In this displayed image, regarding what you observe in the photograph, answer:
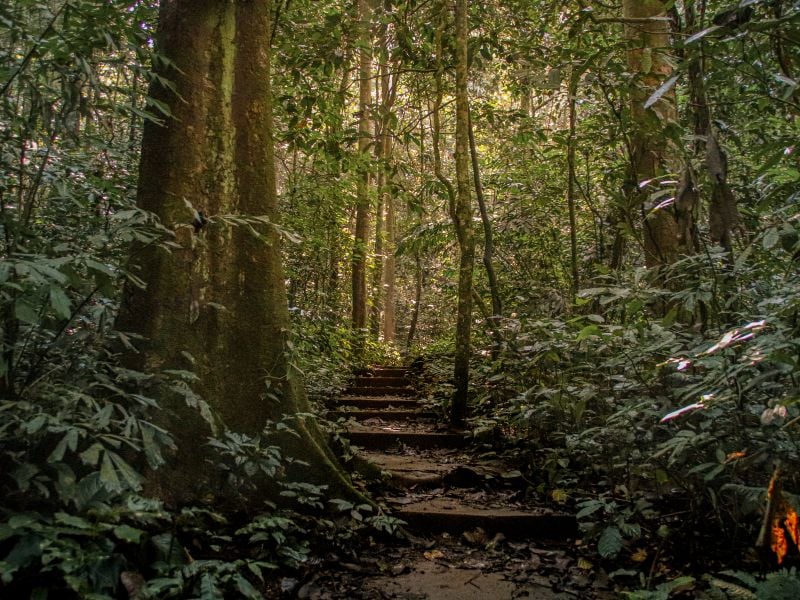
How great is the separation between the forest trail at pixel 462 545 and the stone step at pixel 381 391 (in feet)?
11.4

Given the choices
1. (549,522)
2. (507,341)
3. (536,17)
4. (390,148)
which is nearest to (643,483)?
(549,522)

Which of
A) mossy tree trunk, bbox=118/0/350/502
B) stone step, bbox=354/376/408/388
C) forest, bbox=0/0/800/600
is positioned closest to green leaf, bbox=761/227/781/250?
forest, bbox=0/0/800/600

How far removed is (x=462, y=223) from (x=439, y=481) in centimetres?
315

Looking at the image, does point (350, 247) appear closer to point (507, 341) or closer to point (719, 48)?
point (507, 341)

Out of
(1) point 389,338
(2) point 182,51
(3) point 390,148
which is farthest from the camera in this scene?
(1) point 389,338

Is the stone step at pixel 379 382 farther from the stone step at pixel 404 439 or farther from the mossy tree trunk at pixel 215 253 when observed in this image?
the mossy tree trunk at pixel 215 253

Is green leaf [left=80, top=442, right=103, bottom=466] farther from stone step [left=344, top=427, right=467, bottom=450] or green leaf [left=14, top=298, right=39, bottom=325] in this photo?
stone step [left=344, top=427, right=467, bottom=450]

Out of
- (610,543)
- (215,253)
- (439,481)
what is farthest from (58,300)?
(439,481)

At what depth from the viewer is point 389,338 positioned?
19438 millimetres

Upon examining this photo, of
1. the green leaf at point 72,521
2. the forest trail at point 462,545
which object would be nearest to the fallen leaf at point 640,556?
the forest trail at point 462,545

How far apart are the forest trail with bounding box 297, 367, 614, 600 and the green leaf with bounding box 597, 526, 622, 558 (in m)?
0.16

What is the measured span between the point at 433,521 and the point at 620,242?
405cm

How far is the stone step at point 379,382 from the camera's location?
33.1 ft

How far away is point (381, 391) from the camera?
9.80 meters
